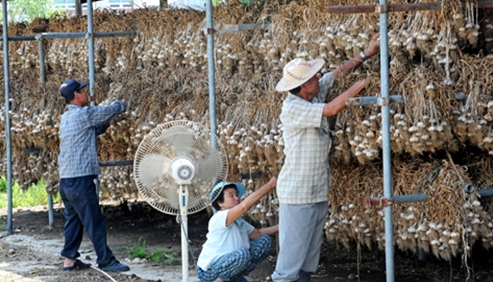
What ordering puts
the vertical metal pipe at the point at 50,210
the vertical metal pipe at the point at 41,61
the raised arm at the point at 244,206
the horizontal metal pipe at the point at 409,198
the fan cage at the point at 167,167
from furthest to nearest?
the vertical metal pipe at the point at 50,210, the vertical metal pipe at the point at 41,61, the fan cage at the point at 167,167, the raised arm at the point at 244,206, the horizontal metal pipe at the point at 409,198

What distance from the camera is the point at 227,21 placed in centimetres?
771

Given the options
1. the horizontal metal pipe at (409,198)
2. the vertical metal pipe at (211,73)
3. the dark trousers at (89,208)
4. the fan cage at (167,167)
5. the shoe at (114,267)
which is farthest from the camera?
the shoe at (114,267)

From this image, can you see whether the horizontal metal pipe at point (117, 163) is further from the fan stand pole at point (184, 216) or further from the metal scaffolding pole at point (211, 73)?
the fan stand pole at point (184, 216)

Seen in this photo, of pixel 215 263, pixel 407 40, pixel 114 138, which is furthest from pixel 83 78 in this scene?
pixel 407 40

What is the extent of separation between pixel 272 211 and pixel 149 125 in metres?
1.62

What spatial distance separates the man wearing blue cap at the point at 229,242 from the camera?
20.5 feet

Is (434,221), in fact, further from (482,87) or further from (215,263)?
(215,263)

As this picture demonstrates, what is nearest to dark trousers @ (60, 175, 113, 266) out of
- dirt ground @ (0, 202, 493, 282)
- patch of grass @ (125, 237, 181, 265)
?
dirt ground @ (0, 202, 493, 282)

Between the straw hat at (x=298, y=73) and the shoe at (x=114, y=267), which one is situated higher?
the straw hat at (x=298, y=73)

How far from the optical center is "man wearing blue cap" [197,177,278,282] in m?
6.26

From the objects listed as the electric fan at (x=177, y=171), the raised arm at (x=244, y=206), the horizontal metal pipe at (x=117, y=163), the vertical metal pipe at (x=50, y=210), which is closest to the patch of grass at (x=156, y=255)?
the horizontal metal pipe at (x=117, y=163)

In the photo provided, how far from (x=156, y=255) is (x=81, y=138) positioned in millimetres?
1565

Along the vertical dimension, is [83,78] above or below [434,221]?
above

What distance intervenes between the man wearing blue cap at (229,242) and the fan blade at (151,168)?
435 mm
